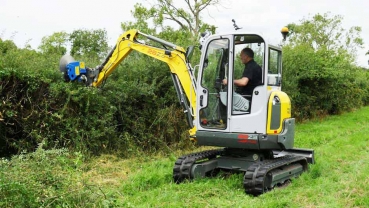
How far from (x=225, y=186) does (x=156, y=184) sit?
3.63 ft

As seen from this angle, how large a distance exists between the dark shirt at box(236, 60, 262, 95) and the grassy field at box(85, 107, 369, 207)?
146 centimetres

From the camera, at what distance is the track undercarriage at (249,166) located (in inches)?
230

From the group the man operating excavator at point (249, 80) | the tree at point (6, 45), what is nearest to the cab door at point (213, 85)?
the man operating excavator at point (249, 80)

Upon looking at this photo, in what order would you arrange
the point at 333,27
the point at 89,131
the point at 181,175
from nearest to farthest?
the point at 181,175 < the point at 89,131 < the point at 333,27

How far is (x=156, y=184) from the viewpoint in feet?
20.9

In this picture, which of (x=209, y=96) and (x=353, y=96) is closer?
(x=209, y=96)

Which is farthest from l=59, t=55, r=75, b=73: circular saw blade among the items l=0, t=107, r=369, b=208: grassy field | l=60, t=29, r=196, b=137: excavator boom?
l=0, t=107, r=369, b=208: grassy field

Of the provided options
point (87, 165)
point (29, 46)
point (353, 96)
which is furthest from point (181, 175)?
point (353, 96)

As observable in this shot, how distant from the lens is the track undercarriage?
19.1ft

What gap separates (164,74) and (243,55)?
10.6ft

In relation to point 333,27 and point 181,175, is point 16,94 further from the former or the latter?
point 333,27

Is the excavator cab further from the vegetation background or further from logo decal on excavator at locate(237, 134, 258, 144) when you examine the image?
the vegetation background

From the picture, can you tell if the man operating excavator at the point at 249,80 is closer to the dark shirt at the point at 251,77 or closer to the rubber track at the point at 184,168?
the dark shirt at the point at 251,77

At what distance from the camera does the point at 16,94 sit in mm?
7090
